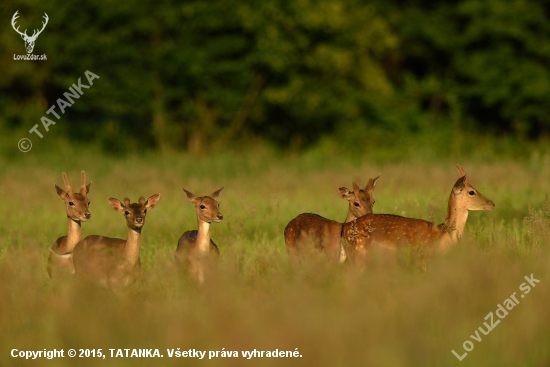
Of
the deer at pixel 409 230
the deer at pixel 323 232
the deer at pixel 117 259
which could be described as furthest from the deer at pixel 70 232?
the deer at pixel 409 230

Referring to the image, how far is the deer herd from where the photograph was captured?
27.8 ft

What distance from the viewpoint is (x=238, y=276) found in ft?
25.7

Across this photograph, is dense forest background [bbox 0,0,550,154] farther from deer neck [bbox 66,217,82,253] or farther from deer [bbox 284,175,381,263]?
deer neck [bbox 66,217,82,253]

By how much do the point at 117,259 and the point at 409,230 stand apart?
250 cm

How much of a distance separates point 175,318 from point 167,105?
22.3 m

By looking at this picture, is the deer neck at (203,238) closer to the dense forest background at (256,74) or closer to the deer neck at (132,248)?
the deer neck at (132,248)

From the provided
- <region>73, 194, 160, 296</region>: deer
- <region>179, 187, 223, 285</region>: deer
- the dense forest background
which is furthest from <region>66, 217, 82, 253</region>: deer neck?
the dense forest background

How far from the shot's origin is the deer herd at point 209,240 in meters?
8.47

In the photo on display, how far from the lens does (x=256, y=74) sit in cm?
2841

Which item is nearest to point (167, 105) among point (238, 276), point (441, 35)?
point (441, 35)

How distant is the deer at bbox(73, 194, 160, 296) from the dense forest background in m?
18.5

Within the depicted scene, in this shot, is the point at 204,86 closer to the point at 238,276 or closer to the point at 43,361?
the point at 238,276

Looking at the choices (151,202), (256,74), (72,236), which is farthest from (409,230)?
(256,74)

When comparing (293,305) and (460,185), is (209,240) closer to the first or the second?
(460,185)
